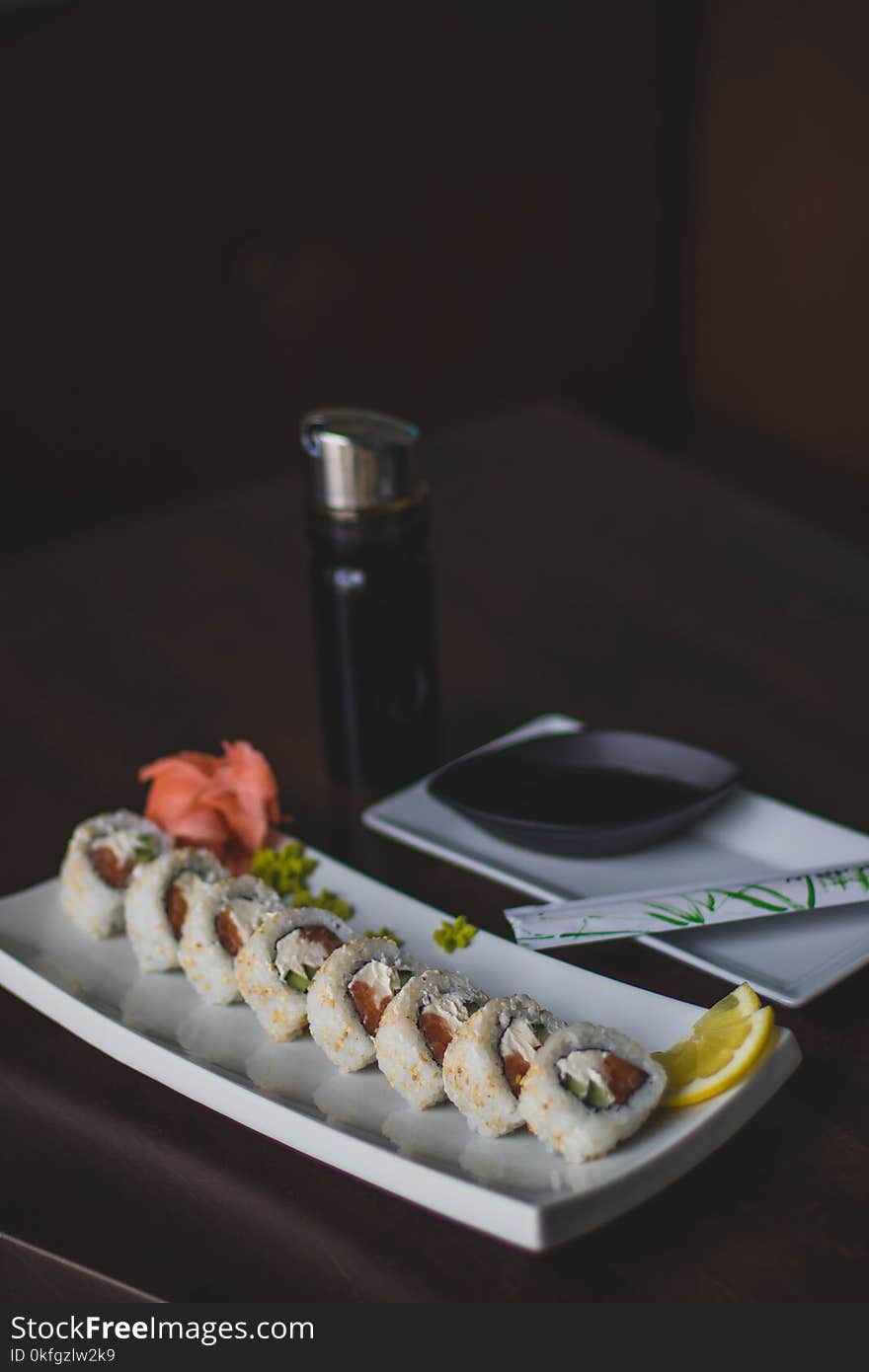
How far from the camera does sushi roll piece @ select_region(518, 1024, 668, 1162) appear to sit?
0.84 metres

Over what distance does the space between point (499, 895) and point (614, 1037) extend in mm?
294

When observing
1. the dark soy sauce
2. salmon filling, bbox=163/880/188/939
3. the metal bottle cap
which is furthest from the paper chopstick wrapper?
the metal bottle cap

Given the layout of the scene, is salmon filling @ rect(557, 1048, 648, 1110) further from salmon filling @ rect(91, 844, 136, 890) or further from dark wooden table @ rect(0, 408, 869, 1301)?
salmon filling @ rect(91, 844, 136, 890)

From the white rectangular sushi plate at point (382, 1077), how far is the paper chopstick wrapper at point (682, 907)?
0.03 m

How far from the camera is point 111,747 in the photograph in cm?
143

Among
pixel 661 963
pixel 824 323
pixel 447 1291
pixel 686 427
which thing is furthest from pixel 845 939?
pixel 686 427

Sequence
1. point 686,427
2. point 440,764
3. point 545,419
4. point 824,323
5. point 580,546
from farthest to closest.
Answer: point 686,427 < point 824,323 < point 545,419 < point 580,546 < point 440,764

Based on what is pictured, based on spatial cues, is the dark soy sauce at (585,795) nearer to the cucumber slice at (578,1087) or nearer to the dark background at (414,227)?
the cucumber slice at (578,1087)

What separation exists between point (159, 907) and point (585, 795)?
384 mm

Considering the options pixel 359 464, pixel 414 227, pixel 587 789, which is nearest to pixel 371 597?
pixel 359 464

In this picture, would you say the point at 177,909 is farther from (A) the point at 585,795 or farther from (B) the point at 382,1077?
(A) the point at 585,795

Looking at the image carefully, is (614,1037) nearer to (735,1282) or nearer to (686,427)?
(735,1282)

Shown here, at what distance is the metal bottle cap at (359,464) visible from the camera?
1221 mm

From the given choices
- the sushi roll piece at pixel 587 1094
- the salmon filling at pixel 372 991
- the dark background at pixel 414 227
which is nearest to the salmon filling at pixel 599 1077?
the sushi roll piece at pixel 587 1094
